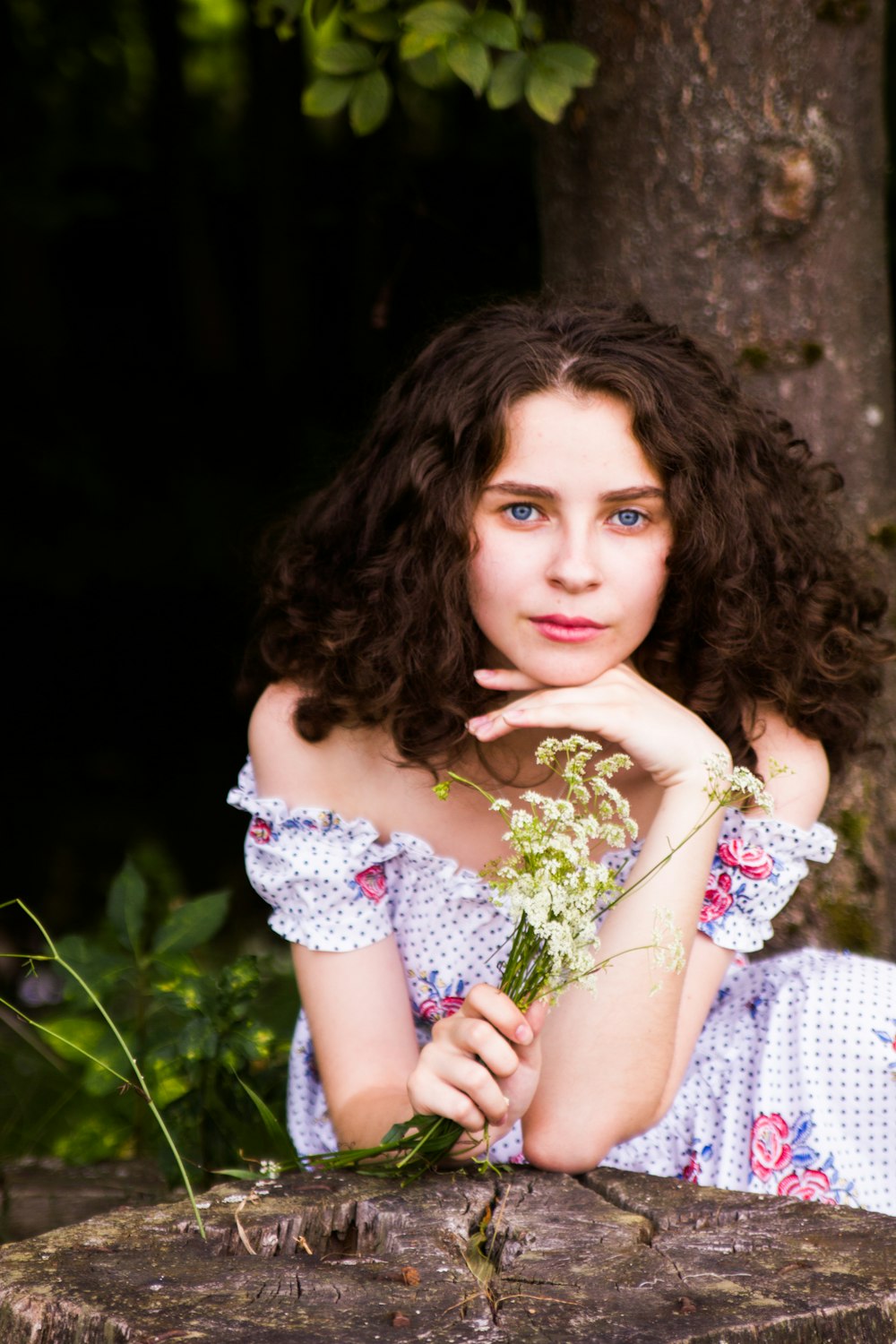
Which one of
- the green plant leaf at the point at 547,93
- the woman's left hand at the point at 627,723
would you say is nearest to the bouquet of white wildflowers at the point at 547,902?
the woman's left hand at the point at 627,723

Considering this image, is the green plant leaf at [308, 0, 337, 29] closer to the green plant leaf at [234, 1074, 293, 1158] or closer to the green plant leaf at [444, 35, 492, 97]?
the green plant leaf at [444, 35, 492, 97]

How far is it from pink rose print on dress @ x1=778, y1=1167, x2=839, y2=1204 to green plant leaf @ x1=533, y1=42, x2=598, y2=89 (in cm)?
181

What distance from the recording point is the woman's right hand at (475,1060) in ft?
5.34

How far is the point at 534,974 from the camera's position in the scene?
5.26ft

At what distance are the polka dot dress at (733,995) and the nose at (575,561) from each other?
0.51 m

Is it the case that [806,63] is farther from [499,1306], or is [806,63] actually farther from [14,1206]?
[14,1206]

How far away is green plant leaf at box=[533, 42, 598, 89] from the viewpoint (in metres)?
2.38

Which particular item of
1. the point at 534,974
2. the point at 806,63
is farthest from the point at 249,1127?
the point at 806,63

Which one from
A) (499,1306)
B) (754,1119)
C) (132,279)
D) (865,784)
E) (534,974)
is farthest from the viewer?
(132,279)

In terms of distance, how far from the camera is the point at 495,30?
233 centimetres

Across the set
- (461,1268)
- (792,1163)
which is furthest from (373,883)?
(461,1268)

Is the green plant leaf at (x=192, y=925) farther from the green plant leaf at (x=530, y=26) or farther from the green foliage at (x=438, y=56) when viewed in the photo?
the green plant leaf at (x=530, y=26)

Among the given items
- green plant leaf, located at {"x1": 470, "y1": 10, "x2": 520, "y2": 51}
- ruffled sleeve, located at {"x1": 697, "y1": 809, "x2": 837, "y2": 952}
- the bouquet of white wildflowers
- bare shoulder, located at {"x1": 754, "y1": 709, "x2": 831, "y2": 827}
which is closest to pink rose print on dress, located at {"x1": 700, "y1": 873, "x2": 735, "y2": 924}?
ruffled sleeve, located at {"x1": 697, "y1": 809, "x2": 837, "y2": 952}

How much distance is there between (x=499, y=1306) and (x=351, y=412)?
6.49 m
